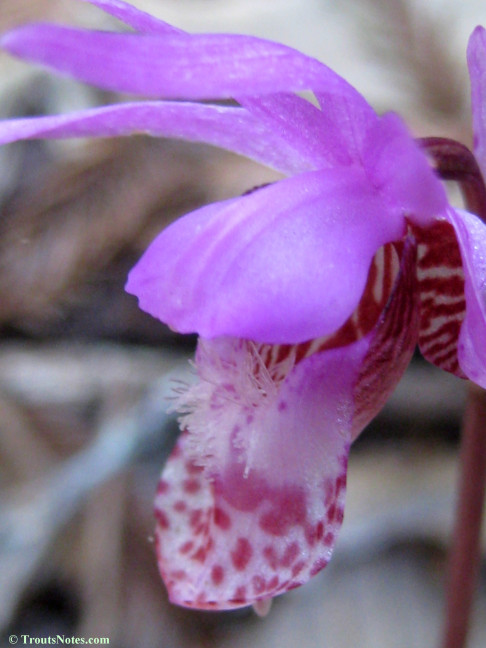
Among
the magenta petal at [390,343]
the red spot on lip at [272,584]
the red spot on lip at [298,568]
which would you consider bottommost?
the red spot on lip at [272,584]

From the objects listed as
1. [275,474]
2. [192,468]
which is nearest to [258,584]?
[275,474]

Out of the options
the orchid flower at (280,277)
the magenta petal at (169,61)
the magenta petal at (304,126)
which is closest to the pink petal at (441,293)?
the orchid flower at (280,277)

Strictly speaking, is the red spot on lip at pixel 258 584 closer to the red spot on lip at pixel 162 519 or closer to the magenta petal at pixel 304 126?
the red spot on lip at pixel 162 519

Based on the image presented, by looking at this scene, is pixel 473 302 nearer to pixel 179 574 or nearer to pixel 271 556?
pixel 271 556

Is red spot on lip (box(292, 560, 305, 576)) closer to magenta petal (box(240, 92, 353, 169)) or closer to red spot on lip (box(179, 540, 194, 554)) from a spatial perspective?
red spot on lip (box(179, 540, 194, 554))

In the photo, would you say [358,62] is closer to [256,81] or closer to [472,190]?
[472,190]

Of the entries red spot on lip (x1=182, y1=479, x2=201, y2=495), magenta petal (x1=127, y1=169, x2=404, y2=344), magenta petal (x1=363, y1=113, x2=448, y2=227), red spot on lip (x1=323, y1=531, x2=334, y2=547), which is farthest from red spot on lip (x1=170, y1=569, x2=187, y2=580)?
magenta petal (x1=363, y1=113, x2=448, y2=227)
